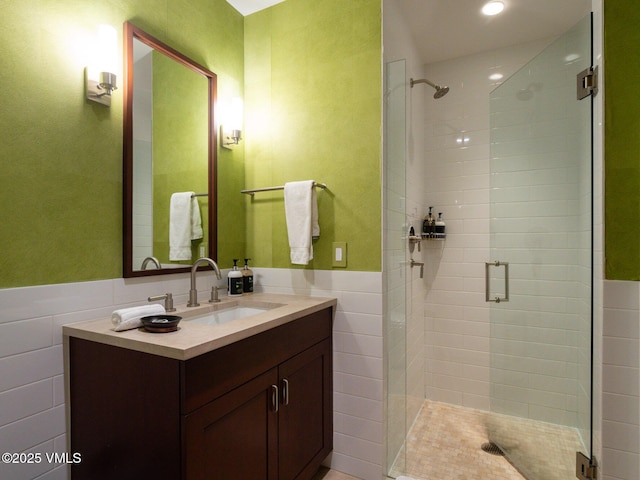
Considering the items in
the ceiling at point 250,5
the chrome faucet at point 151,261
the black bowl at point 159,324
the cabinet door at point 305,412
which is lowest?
the cabinet door at point 305,412

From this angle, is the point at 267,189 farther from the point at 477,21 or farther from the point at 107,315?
the point at 477,21

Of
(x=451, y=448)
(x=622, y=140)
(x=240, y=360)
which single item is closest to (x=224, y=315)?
(x=240, y=360)

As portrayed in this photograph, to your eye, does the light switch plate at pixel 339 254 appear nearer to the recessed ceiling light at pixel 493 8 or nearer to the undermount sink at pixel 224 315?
the undermount sink at pixel 224 315

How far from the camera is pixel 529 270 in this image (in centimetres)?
195

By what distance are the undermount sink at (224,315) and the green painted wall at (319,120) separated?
37 cm

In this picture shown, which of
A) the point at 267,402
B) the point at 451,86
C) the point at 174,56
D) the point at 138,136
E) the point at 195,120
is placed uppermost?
the point at 451,86

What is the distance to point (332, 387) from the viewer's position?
1.92 meters

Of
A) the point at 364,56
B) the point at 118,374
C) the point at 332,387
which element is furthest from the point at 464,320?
the point at 118,374

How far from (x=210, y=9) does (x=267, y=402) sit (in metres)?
2.15

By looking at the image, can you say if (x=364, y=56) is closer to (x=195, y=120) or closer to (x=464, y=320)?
(x=195, y=120)

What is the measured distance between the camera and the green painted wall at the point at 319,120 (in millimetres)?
1836

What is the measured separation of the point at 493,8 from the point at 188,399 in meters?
2.67

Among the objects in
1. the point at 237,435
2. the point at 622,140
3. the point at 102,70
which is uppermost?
the point at 102,70

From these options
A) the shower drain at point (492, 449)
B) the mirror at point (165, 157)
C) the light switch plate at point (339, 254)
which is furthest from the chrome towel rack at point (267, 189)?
the shower drain at point (492, 449)
